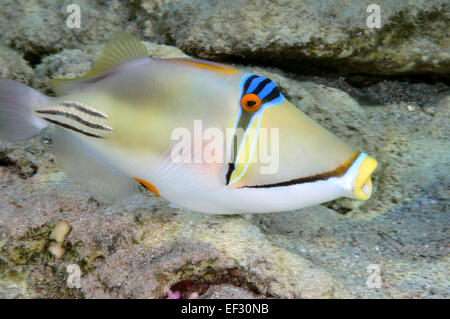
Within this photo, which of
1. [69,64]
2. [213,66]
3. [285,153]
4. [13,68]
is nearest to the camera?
[285,153]

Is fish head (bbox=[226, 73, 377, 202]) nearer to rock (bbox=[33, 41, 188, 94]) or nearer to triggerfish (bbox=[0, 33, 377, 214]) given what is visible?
triggerfish (bbox=[0, 33, 377, 214])

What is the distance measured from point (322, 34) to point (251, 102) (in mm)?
1763

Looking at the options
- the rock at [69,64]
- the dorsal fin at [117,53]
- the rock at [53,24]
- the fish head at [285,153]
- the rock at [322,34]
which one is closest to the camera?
the fish head at [285,153]

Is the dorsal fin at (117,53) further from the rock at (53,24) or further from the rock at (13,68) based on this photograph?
the rock at (53,24)

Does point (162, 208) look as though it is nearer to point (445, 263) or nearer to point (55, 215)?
point (55, 215)

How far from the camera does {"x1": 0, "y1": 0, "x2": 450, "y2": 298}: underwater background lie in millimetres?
1489

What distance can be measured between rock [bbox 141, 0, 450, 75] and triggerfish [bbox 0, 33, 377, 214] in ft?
5.08

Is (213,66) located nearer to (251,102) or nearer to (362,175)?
(251,102)

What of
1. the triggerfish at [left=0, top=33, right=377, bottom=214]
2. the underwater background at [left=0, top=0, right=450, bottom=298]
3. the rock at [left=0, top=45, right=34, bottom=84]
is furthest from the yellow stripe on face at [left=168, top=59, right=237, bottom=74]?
the rock at [left=0, top=45, right=34, bottom=84]

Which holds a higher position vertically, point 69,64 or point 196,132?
point 69,64

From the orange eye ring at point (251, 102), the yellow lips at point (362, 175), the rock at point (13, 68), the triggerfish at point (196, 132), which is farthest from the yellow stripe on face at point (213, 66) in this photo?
the rock at point (13, 68)

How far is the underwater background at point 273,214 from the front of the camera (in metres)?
1.49

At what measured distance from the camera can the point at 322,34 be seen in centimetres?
261

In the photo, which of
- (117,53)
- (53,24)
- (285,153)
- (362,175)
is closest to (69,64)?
(53,24)
